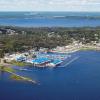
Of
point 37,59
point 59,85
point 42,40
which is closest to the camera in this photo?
point 59,85

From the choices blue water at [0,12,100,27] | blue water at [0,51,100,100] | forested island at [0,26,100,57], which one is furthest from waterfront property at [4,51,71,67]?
blue water at [0,12,100,27]

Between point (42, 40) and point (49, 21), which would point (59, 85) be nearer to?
point (42, 40)

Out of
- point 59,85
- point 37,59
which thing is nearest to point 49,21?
point 37,59

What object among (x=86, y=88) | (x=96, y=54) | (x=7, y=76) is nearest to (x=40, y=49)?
(x=96, y=54)

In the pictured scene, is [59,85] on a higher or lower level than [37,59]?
lower

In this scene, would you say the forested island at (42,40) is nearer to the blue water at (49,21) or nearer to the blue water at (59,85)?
the blue water at (59,85)

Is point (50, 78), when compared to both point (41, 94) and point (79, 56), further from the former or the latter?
point (79, 56)

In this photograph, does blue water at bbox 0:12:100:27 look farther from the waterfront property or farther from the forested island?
the waterfront property

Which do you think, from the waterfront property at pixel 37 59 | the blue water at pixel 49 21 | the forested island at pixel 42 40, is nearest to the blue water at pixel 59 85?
the waterfront property at pixel 37 59
